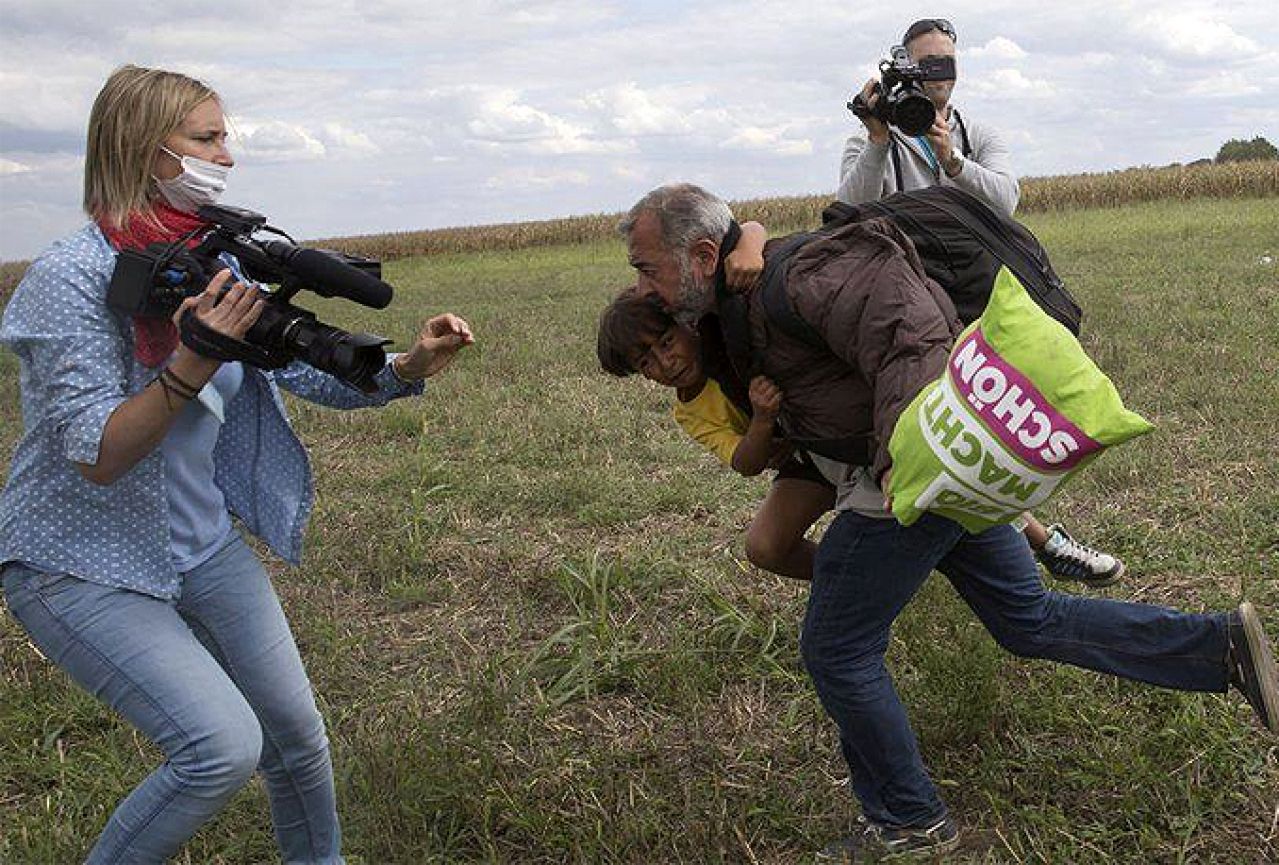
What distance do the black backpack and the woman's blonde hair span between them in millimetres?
1301

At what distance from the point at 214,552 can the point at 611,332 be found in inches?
41.0

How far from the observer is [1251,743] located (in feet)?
10.9

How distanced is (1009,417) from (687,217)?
2.82 feet

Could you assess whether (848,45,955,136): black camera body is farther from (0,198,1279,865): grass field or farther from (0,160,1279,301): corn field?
(0,160,1279,301): corn field

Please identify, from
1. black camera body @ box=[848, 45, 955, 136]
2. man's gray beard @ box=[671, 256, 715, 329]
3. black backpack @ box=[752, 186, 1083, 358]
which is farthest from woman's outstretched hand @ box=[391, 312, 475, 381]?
black camera body @ box=[848, 45, 955, 136]

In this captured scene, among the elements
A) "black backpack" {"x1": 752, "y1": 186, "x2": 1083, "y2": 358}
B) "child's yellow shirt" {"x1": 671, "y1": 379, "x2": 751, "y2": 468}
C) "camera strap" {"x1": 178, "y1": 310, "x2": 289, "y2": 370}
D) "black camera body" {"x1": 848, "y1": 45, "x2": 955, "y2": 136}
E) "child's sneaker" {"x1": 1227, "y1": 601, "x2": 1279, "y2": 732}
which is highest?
"black camera body" {"x1": 848, "y1": 45, "x2": 955, "y2": 136}

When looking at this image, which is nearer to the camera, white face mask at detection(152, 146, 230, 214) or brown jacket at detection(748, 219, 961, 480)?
brown jacket at detection(748, 219, 961, 480)

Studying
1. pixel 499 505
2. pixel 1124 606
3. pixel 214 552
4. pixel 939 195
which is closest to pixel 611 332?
pixel 939 195

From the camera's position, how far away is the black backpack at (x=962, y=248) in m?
2.86

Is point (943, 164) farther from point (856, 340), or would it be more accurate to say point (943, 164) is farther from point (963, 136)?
point (856, 340)

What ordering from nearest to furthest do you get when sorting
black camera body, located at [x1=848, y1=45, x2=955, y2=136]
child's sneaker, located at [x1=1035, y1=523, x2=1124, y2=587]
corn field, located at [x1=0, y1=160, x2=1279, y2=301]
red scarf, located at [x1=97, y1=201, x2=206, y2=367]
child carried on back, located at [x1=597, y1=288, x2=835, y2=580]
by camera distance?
red scarf, located at [x1=97, y1=201, x2=206, y2=367] < child carried on back, located at [x1=597, y1=288, x2=835, y2=580] < black camera body, located at [x1=848, y1=45, x2=955, y2=136] < child's sneaker, located at [x1=1035, y1=523, x2=1124, y2=587] < corn field, located at [x1=0, y1=160, x2=1279, y2=301]

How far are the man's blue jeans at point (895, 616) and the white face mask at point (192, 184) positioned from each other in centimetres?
156

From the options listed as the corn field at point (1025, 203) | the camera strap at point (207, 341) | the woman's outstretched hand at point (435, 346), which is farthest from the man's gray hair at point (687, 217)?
the corn field at point (1025, 203)

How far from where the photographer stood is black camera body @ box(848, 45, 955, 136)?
4.12m
